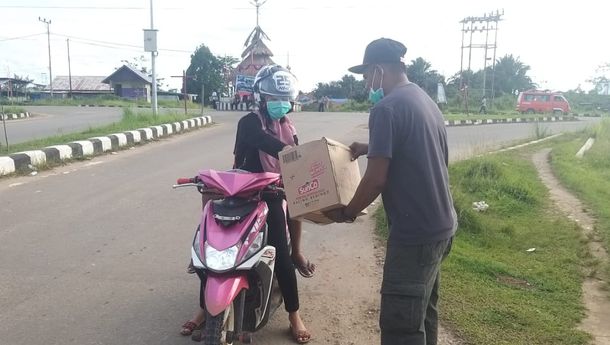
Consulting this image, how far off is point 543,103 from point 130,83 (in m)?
36.1

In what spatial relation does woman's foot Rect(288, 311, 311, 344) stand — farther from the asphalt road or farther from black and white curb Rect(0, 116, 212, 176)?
black and white curb Rect(0, 116, 212, 176)

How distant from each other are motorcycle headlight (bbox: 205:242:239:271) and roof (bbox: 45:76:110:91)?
187 feet

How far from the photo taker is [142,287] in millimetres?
3670

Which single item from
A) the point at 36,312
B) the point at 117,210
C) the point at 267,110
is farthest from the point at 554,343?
the point at 117,210

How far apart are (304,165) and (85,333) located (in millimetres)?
1627

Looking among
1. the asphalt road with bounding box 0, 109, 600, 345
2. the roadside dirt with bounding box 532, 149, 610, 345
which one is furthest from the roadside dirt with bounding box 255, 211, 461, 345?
the roadside dirt with bounding box 532, 149, 610, 345

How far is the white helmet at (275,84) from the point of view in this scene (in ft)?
10.0

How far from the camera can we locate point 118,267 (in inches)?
159

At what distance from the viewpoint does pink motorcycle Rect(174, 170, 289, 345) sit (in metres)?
2.48

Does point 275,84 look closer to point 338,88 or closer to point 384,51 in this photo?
point 384,51

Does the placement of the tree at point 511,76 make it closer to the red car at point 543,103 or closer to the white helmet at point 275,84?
the red car at point 543,103

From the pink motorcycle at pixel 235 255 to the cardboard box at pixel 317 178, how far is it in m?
0.19

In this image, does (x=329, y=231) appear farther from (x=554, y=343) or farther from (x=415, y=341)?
(x=415, y=341)

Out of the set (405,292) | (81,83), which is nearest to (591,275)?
(405,292)
